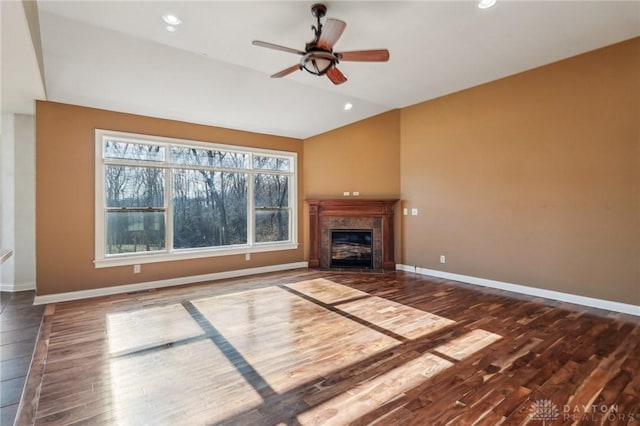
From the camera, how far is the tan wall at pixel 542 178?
362cm

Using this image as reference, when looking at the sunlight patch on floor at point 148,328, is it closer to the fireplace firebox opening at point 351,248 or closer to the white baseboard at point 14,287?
the white baseboard at point 14,287

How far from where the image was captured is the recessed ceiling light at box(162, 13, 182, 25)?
292cm

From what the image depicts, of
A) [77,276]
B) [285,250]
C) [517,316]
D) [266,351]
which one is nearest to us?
[266,351]

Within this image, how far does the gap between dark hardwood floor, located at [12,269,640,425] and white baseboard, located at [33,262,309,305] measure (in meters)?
0.26

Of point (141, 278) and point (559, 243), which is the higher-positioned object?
point (559, 243)

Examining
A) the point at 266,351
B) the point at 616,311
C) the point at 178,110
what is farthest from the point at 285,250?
the point at 616,311

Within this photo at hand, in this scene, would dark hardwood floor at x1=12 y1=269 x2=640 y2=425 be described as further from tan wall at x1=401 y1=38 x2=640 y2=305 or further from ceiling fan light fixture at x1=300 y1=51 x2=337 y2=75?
ceiling fan light fixture at x1=300 y1=51 x2=337 y2=75

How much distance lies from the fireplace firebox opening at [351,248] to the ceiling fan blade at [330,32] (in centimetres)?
402

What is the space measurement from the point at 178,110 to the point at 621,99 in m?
5.92

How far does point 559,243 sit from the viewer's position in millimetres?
4098

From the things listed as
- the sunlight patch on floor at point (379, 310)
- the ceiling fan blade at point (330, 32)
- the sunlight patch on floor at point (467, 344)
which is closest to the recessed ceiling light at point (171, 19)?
the ceiling fan blade at point (330, 32)

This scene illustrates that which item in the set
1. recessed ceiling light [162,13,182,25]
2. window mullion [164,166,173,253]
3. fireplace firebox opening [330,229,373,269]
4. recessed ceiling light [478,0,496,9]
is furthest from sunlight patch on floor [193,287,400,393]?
recessed ceiling light [478,0,496,9]

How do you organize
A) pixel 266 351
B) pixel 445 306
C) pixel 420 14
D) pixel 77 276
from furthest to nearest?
pixel 77 276
pixel 445 306
pixel 420 14
pixel 266 351

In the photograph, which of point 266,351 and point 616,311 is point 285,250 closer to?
point 266,351
